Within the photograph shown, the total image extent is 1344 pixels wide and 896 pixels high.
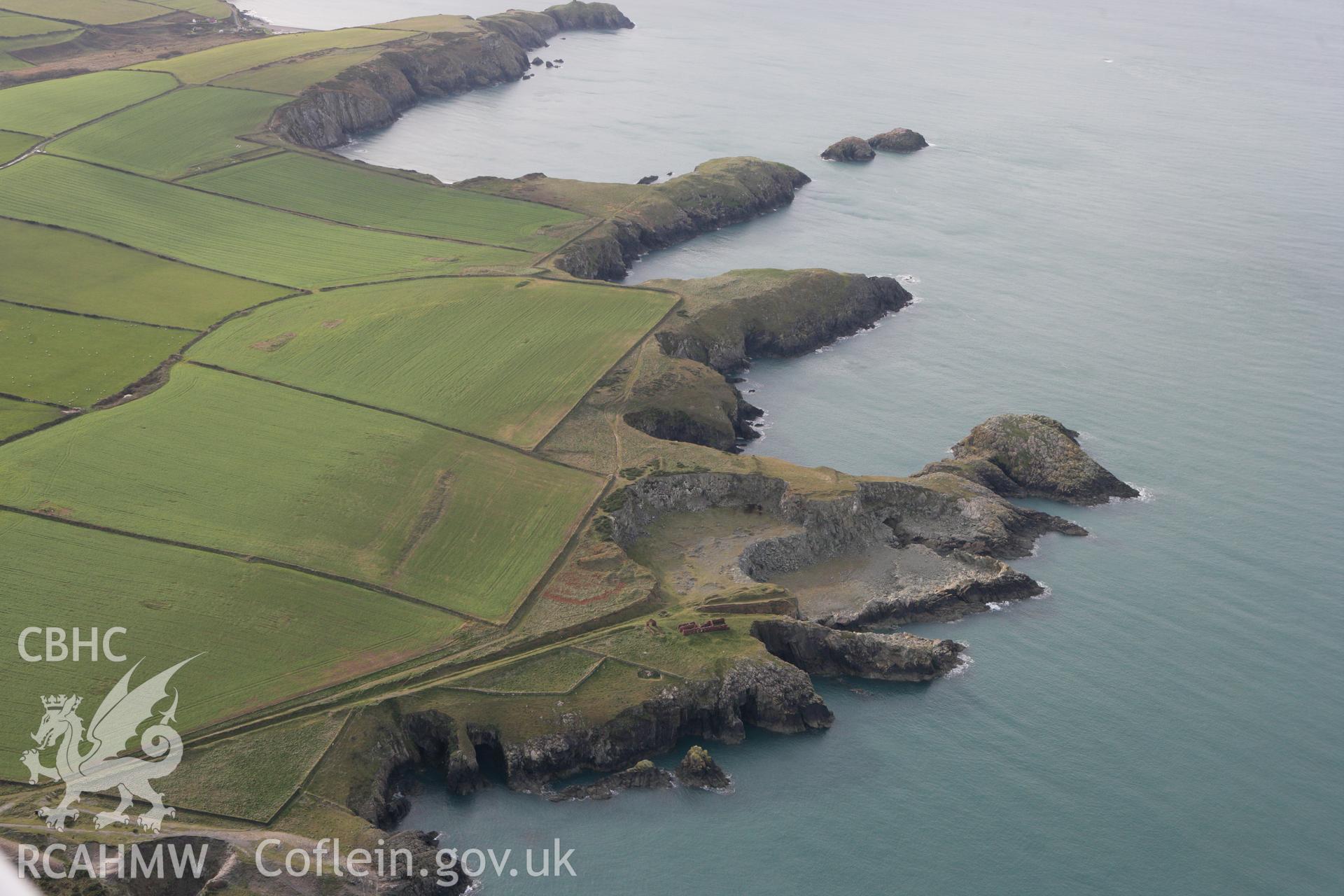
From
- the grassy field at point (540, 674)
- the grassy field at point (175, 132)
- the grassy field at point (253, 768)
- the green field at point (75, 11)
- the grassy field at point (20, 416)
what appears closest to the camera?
the grassy field at point (253, 768)

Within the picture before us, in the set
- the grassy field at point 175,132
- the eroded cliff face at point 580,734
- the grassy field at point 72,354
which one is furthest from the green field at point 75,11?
the eroded cliff face at point 580,734

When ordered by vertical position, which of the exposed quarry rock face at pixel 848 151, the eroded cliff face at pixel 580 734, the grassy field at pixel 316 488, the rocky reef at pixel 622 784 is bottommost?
the rocky reef at pixel 622 784

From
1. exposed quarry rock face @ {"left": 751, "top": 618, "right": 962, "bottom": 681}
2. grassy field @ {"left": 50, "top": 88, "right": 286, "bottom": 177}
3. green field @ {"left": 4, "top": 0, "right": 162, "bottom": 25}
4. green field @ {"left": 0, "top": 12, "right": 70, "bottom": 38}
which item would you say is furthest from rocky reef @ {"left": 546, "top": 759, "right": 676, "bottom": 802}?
green field @ {"left": 4, "top": 0, "right": 162, "bottom": 25}

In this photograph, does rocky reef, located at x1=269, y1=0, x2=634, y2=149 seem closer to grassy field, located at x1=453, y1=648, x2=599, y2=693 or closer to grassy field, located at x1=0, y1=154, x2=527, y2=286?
grassy field, located at x1=0, y1=154, x2=527, y2=286

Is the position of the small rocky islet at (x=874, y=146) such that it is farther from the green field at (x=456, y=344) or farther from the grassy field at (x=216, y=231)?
the green field at (x=456, y=344)

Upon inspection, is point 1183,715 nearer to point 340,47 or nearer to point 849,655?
point 849,655
